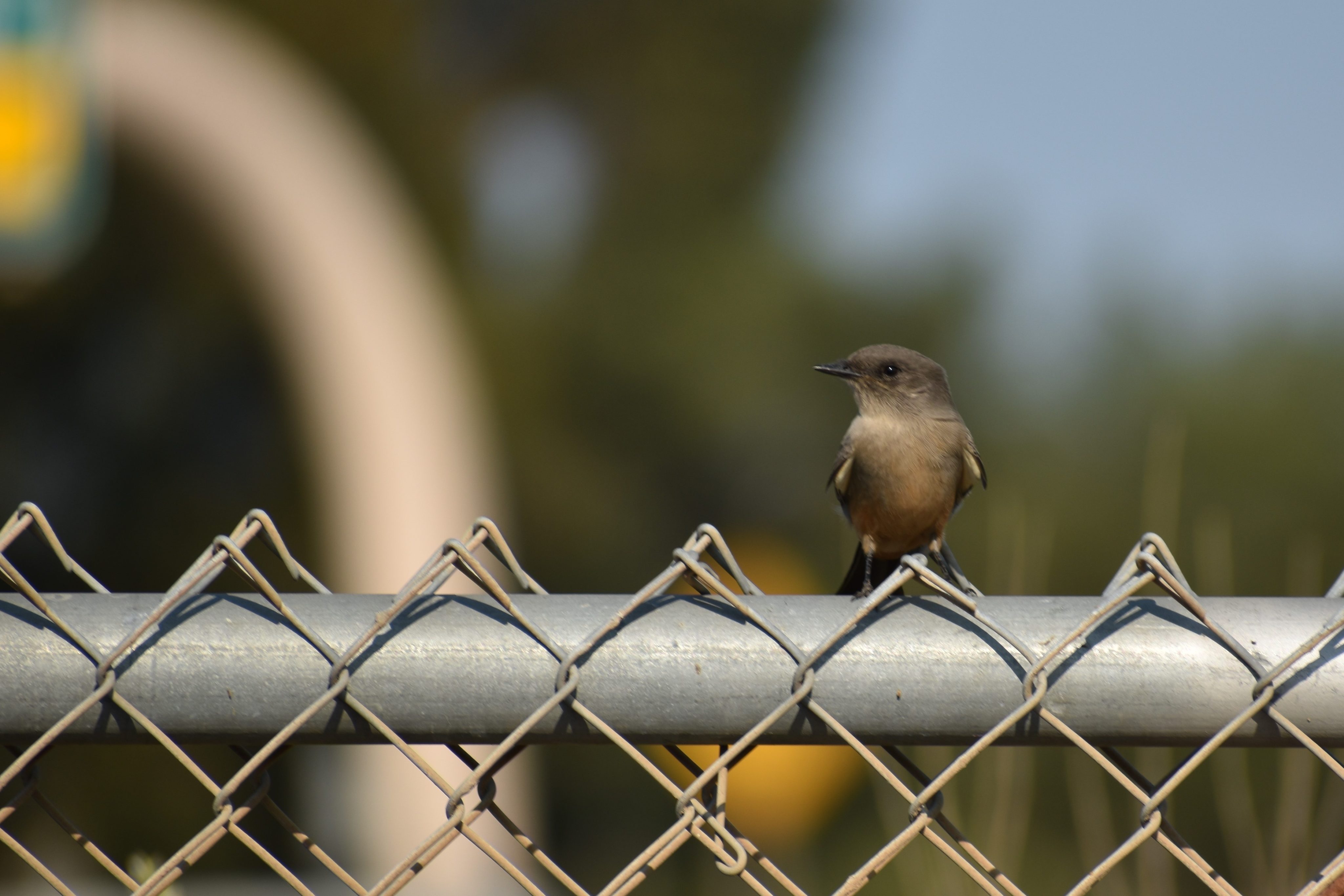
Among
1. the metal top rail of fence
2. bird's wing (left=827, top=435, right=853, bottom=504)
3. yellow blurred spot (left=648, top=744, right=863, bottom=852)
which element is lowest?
yellow blurred spot (left=648, top=744, right=863, bottom=852)

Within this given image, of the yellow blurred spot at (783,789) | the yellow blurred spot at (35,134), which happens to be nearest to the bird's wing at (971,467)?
the yellow blurred spot at (35,134)

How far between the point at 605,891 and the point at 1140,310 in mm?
20707

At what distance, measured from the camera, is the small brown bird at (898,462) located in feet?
12.7

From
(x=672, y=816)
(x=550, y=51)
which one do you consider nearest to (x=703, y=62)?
(x=550, y=51)

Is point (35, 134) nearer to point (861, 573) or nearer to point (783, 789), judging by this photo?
point (861, 573)

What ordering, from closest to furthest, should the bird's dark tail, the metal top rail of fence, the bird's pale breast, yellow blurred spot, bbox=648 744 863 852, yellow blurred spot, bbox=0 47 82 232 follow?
the metal top rail of fence → the bird's pale breast → the bird's dark tail → yellow blurred spot, bbox=0 47 82 232 → yellow blurred spot, bbox=648 744 863 852

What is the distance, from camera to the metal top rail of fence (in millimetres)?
1596

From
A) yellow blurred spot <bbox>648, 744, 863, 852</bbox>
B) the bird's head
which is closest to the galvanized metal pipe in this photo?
the bird's head

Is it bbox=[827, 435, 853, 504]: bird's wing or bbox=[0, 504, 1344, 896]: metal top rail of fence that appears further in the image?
bbox=[827, 435, 853, 504]: bird's wing

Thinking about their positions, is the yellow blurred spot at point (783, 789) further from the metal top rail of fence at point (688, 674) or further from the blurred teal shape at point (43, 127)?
the metal top rail of fence at point (688, 674)

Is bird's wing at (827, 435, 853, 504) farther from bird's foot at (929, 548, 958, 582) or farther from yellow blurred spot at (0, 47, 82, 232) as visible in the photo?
yellow blurred spot at (0, 47, 82, 232)

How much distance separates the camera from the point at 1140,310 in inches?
805

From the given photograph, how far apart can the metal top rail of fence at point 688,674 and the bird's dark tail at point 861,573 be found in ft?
7.07

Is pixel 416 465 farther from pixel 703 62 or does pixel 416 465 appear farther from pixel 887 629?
pixel 703 62
